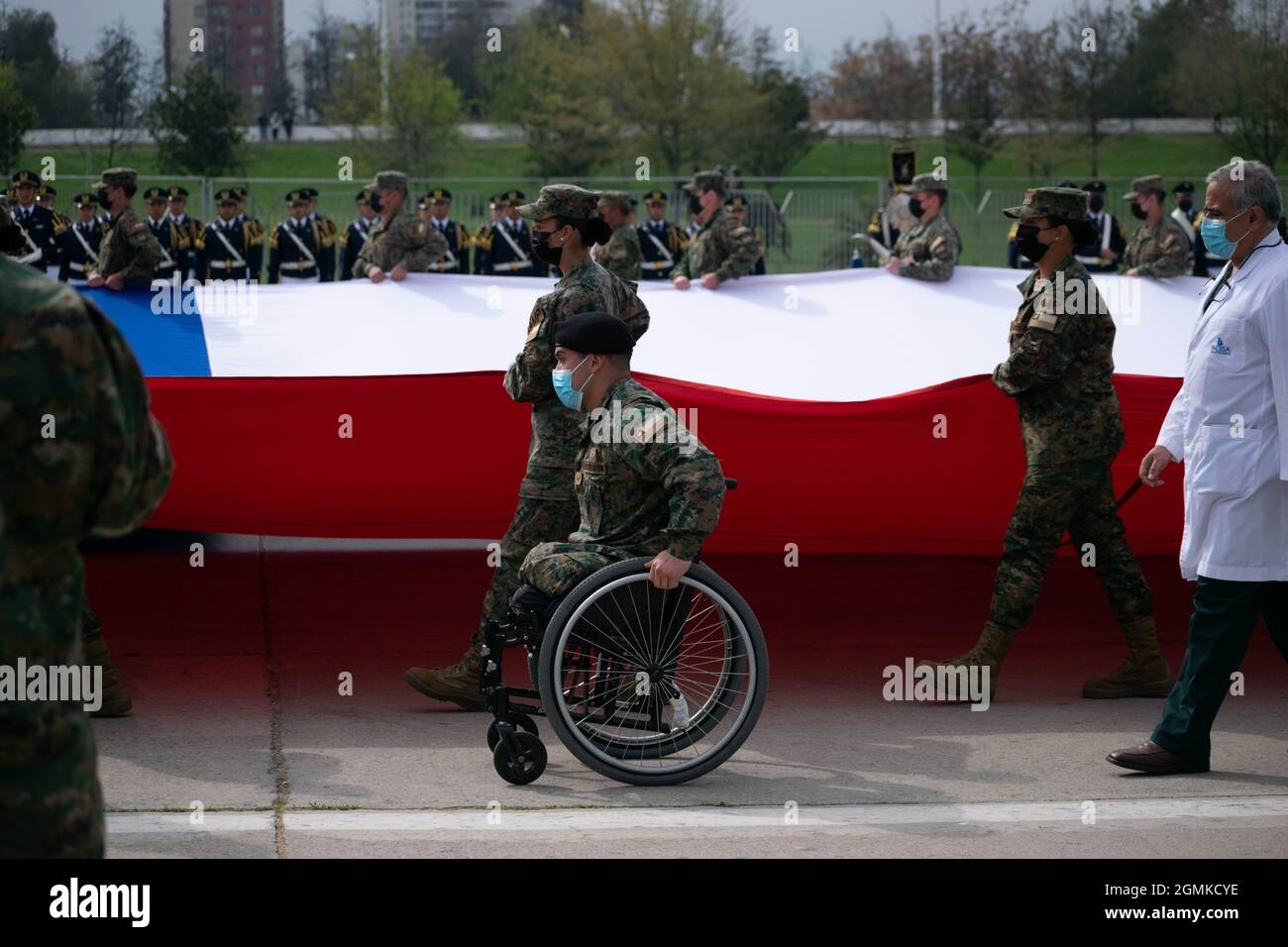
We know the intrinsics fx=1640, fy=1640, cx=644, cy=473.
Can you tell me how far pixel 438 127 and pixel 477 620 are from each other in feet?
94.1

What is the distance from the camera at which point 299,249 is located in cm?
1738

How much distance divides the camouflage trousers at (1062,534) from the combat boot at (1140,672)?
0.22 feet

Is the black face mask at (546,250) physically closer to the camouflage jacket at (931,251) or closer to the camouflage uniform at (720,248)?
the camouflage jacket at (931,251)

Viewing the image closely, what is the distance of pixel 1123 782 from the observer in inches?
201

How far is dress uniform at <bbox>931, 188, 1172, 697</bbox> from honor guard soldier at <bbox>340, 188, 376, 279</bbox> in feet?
35.8

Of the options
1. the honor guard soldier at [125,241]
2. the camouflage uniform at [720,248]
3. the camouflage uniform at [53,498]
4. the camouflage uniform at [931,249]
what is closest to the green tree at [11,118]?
the honor guard soldier at [125,241]

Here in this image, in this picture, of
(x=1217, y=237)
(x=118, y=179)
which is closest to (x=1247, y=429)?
(x=1217, y=237)

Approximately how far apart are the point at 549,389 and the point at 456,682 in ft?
3.69

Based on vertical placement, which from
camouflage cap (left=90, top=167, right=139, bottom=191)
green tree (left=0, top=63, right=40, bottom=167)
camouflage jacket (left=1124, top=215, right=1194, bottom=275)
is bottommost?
camouflage jacket (left=1124, top=215, right=1194, bottom=275)

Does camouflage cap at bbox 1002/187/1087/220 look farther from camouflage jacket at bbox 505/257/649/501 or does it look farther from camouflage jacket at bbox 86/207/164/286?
Result: camouflage jacket at bbox 86/207/164/286

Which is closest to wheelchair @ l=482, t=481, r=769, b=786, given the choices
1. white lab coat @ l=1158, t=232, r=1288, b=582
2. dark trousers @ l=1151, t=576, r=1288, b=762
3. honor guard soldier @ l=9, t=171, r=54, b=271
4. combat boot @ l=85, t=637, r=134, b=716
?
dark trousers @ l=1151, t=576, r=1288, b=762

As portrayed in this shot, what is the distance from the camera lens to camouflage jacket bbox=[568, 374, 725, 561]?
480 cm

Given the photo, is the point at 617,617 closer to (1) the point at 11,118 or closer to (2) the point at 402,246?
(2) the point at 402,246

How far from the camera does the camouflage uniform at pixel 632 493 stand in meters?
4.80
